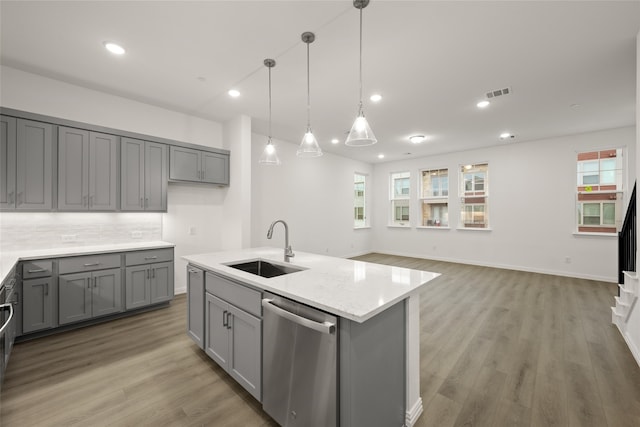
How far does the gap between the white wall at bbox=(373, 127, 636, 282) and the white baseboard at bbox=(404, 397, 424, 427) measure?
571cm

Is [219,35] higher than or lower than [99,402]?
higher

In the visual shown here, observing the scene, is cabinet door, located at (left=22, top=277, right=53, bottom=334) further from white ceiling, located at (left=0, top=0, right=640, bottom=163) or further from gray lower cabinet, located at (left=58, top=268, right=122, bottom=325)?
white ceiling, located at (left=0, top=0, right=640, bottom=163)

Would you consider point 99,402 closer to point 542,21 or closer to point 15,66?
point 15,66

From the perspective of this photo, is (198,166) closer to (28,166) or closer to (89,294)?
(28,166)

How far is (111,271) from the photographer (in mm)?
3170

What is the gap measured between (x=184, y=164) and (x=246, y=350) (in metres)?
3.13

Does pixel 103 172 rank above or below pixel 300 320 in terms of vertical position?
above

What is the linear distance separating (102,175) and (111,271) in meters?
1.22

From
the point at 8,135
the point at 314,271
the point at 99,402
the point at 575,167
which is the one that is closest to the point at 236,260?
the point at 314,271

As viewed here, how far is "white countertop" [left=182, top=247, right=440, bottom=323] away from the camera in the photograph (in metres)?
1.32

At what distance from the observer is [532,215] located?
19.1 feet

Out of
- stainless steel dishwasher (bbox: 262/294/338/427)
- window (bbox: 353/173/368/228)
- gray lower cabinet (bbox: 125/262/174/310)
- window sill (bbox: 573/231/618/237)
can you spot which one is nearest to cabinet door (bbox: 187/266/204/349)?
stainless steel dishwasher (bbox: 262/294/338/427)

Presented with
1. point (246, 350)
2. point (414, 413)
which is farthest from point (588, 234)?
point (246, 350)

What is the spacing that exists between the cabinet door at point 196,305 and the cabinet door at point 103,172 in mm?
1790
